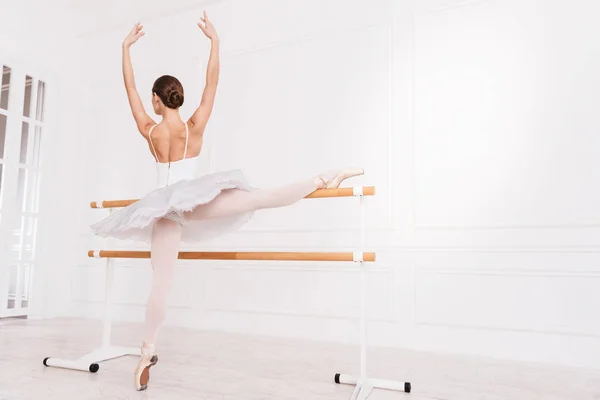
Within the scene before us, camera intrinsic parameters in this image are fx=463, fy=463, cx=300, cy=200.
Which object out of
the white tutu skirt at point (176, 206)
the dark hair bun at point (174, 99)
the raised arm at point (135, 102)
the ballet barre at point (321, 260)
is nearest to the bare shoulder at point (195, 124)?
the dark hair bun at point (174, 99)

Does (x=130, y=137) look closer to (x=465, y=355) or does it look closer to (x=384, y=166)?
(x=384, y=166)

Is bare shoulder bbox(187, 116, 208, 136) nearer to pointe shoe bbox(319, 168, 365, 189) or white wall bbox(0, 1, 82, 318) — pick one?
pointe shoe bbox(319, 168, 365, 189)

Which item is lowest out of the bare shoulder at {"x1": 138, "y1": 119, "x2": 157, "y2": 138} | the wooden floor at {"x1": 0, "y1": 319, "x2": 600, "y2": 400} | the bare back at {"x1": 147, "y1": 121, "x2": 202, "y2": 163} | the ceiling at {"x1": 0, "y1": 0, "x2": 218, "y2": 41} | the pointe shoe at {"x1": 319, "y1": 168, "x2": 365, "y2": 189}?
the wooden floor at {"x1": 0, "y1": 319, "x2": 600, "y2": 400}

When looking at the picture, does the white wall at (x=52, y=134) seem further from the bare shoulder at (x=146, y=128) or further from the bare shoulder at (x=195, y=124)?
the bare shoulder at (x=195, y=124)

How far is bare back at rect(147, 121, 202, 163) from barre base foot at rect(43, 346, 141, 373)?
1184mm

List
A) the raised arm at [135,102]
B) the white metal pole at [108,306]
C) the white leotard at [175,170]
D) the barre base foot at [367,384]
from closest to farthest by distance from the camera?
the barre base foot at [367,384] → the white leotard at [175,170] → the raised arm at [135,102] → the white metal pole at [108,306]

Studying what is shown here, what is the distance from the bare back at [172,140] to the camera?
2.37 meters

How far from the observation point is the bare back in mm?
2373

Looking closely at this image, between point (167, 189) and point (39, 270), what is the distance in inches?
124

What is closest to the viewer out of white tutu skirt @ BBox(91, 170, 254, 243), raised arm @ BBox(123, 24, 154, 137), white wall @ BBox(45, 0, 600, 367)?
white tutu skirt @ BBox(91, 170, 254, 243)

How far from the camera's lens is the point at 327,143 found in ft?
12.4

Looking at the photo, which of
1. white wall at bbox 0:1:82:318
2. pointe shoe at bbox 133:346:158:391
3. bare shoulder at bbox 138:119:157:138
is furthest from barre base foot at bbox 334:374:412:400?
white wall at bbox 0:1:82:318

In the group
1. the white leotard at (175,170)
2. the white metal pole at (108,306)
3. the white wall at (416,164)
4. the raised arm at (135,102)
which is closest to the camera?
the white leotard at (175,170)

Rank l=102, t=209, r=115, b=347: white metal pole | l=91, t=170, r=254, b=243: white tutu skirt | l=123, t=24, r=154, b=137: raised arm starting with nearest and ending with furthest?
l=91, t=170, r=254, b=243: white tutu skirt → l=123, t=24, r=154, b=137: raised arm → l=102, t=209, r=115, b=347: white metal pole
